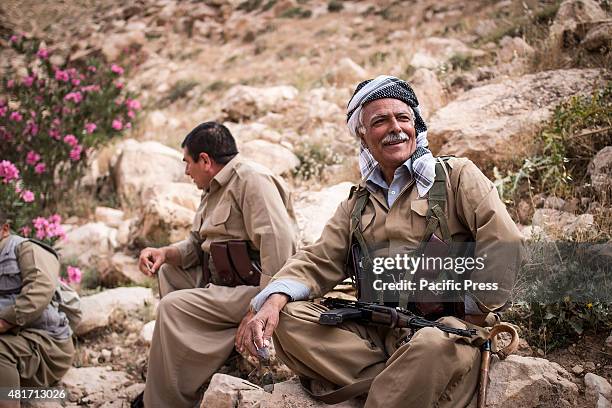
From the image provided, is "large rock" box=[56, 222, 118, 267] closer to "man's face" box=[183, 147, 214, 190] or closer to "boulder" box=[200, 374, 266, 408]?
"man's face" box=[183, 147, 214, 190]

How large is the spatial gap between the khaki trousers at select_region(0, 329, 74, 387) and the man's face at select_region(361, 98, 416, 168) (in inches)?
95.9

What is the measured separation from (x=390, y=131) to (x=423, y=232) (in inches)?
19.9

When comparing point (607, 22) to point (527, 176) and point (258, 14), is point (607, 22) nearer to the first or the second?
point (527, 176)

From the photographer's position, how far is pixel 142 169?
7.09 meters

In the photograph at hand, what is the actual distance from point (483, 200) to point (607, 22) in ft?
13.8

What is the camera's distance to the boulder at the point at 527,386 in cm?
231

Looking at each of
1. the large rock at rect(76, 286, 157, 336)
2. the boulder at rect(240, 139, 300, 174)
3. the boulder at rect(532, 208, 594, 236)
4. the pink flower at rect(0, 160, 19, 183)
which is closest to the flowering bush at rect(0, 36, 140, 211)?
the pink flower at rect(0, 160, 19, 183)

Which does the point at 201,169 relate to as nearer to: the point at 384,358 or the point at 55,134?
the point at 384,358

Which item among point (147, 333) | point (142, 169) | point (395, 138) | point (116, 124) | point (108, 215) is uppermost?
point (395, 138)

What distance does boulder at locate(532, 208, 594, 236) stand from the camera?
3.50 meters

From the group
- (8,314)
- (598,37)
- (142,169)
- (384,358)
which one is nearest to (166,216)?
(142,169)

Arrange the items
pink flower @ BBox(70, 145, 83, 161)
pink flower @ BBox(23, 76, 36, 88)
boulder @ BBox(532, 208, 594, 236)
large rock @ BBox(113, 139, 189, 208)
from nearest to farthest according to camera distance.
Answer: boulder @ BBox(532, 208, 594, 236) → large rock @ BBox(113, 139, 189, 208) → pink flower @ BBox(70, 145, 83, 161) → pink flower @ BBox(23, 76, 36, 88)

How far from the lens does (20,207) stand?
5.42m

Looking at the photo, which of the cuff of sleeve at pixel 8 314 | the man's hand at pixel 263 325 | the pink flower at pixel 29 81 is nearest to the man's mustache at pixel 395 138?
the man's hand at pixel 263 325
